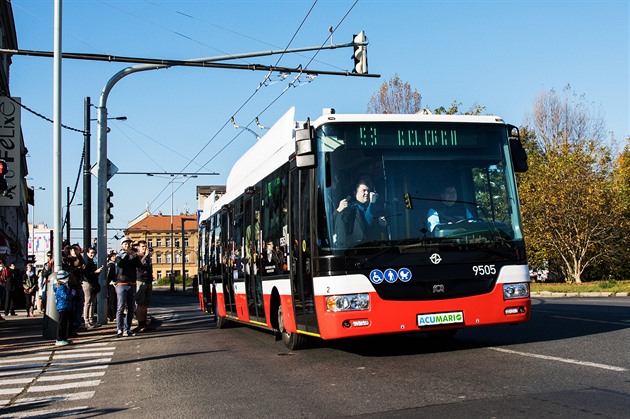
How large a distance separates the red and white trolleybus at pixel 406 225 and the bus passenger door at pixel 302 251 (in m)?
0.02

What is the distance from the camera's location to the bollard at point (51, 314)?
16.1 m

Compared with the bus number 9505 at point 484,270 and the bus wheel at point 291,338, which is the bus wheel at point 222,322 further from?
the bus number 9505 at point 484,270

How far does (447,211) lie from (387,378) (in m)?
2.31

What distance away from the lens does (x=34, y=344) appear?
15875mm

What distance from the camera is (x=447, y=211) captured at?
32.0 feet

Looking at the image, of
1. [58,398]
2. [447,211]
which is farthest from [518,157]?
[58,398]

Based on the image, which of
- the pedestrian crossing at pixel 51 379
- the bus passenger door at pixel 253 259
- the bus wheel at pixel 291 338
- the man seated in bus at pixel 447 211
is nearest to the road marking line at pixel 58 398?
the pedestrian crossing at pixel 51 379

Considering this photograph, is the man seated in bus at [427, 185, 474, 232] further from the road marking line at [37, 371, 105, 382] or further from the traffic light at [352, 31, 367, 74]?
the traffic light at [352, 31, 367, 74]

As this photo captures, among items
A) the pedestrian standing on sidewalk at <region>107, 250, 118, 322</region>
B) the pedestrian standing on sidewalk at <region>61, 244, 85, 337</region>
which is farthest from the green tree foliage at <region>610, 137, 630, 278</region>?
the pedestrian standing on sidewalk at <region>61, 244, 85, 337</region>

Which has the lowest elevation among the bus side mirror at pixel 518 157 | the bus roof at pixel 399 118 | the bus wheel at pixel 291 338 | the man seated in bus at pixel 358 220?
the bus wheel at pixel 291 338

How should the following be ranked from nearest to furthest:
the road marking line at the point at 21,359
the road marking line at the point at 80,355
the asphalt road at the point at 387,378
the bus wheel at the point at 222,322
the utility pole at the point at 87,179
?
the asphalt road at the point at 387,378 < the road marking line at the point at 21,359 < the road marking line at the point at 80,355 < the bus wheel at the point at 222,322 < the utility pole at the point at 87,179

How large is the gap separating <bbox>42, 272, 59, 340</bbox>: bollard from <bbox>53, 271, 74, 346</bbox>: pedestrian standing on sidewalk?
59cm

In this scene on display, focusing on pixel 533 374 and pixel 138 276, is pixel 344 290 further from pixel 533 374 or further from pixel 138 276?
pixel 138 276

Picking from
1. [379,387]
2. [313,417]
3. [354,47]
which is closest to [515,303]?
[379,387]
